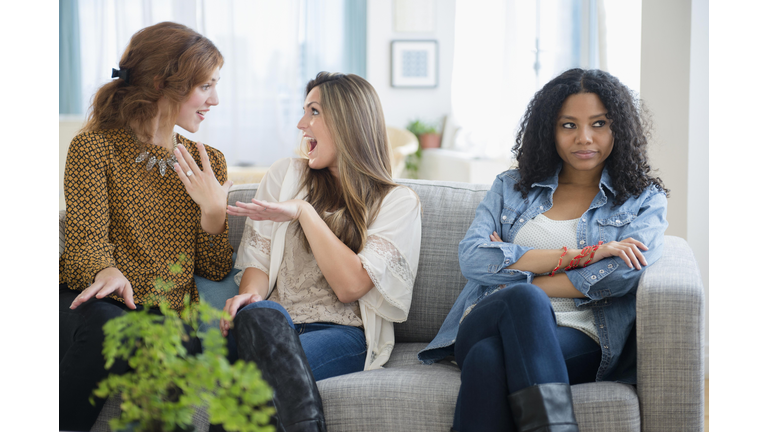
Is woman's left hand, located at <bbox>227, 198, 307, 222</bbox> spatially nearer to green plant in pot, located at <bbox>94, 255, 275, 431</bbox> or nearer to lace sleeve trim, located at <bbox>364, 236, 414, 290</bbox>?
lace sleeve trim, located at <bbox>364, 236, 414, 290</bbox>

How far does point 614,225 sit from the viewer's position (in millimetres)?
1438

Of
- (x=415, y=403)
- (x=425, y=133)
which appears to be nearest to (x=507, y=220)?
(x=415, y=403)

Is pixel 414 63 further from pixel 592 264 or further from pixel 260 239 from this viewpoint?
pixel 592 264

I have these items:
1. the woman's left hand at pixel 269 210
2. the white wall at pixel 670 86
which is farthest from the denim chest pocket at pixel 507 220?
the white wall at pixel 670 86

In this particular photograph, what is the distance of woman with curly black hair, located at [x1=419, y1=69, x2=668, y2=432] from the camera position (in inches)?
43.5

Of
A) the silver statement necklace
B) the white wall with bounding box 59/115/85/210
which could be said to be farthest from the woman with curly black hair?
the white wall with bounding box 59/115/85/210

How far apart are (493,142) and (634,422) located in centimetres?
323

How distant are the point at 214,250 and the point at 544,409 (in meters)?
1.02

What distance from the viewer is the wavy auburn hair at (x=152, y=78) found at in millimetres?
1558

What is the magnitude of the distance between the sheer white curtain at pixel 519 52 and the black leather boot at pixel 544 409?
310cm

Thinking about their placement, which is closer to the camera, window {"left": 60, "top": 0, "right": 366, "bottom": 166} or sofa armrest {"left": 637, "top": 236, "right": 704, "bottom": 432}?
sofa armrest {"left": 637, "top": 236, "right": 704, "bottom": 432}

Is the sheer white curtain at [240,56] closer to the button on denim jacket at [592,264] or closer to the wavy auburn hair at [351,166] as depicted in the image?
the wavy auburn hair at [351,166]
